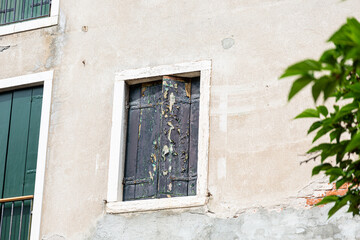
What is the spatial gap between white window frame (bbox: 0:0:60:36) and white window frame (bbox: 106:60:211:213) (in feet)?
4.25

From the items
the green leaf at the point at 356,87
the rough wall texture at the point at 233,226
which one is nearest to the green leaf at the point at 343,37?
the green leaf at the point at 356,87

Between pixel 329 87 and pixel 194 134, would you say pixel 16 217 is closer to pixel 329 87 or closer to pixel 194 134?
pixel 194 134

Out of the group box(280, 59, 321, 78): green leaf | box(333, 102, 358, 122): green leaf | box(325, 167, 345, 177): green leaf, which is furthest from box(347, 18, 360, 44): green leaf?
box(325, 167, 345, 177): green leaf

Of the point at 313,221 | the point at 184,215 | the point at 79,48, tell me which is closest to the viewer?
the point at 313,221

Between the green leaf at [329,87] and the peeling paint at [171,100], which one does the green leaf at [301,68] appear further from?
the peeling paint at [171,100]

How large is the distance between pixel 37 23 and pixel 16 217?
2436mm

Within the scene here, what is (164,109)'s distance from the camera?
966 centimetres

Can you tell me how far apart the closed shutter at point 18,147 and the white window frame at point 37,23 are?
801 millimetres

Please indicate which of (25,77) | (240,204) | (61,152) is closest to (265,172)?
(240,204)

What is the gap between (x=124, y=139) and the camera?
385 inches

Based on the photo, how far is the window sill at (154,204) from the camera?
902cm

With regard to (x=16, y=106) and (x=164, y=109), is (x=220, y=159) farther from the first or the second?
(x=16, y=106)

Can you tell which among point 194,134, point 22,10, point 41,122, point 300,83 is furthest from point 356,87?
point 22,10

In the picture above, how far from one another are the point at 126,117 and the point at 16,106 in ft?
5.16
